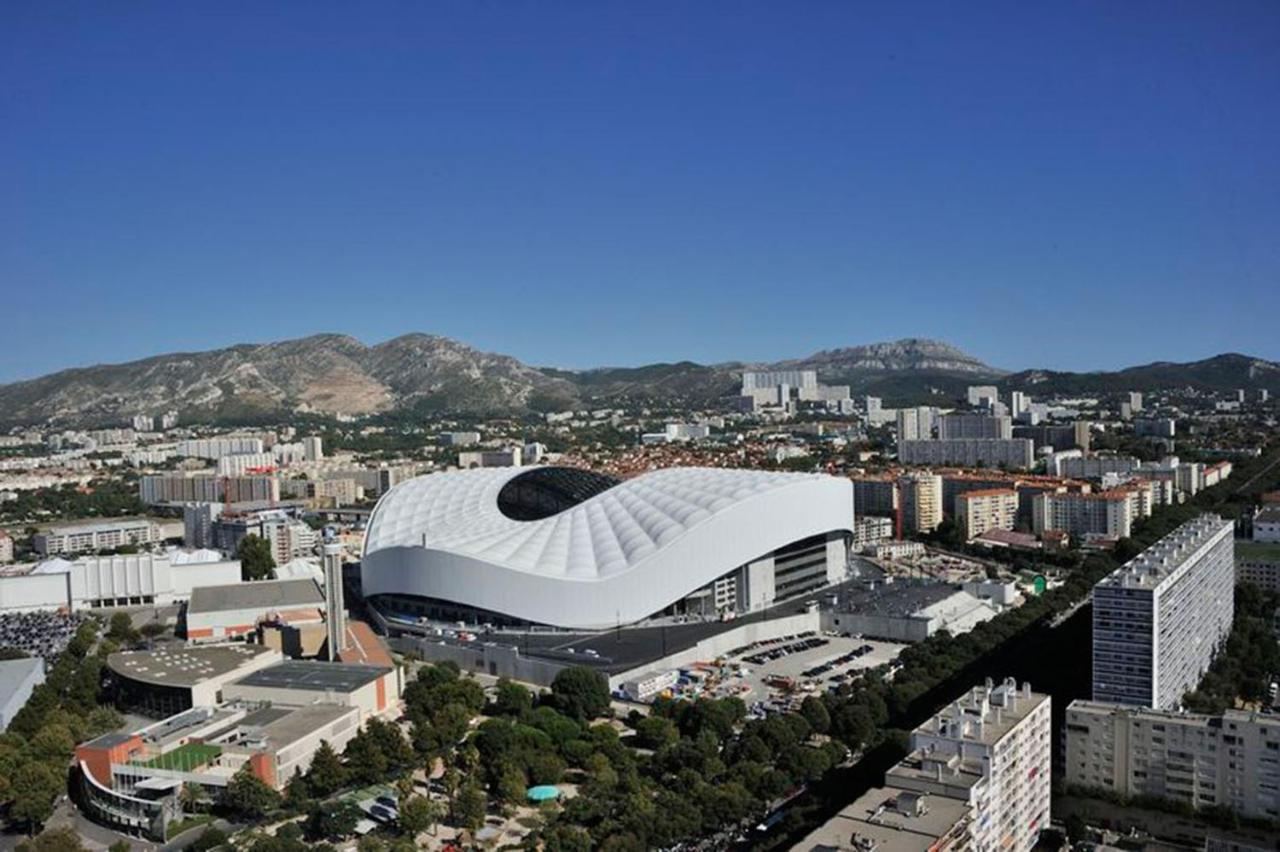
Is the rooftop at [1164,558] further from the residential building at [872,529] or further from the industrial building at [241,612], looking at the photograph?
the residential building at [872,529]

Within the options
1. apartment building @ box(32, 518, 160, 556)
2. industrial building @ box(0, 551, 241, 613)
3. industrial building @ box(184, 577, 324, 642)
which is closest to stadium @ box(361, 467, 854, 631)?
industrial building @ box(184, 577, 324, 642)

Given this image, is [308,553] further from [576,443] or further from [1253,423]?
[1253,423]

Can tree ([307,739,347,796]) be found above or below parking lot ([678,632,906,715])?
above

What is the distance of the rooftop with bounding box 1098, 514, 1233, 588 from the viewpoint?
18641mm

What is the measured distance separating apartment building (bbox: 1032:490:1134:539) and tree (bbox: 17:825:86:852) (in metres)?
34.5

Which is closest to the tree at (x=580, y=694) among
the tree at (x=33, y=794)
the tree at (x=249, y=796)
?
the tree at (x=249, y=796)

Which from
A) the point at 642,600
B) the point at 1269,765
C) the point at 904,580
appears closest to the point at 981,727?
the point at 1269,765

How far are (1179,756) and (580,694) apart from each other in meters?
9.82

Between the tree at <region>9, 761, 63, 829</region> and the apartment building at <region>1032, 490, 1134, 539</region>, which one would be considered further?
the apartment building at <region>1032, 490, 1134, 539</region>

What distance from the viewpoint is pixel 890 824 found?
1167 centimetres

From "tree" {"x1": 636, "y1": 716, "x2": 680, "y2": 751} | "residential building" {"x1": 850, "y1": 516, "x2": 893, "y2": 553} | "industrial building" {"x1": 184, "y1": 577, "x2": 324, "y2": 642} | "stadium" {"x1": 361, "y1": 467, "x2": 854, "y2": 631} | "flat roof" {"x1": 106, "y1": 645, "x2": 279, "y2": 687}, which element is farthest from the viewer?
"residential building" {"x1": 850, "y1": 516, "x2": 893, "y2": 553}

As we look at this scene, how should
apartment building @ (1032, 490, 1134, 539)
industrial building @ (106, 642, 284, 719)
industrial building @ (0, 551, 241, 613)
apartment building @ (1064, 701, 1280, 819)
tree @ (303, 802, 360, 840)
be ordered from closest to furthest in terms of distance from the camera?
1. tree @ (303, 802, 360, 840)
2. apartment building @ (1064, 701, 1280, 819)
3. industrial building @ (106, 642, 284, 719)
4. industrial building @ (0, 551, 241, 613)
5. apartment building @ (1032, 490, 1134, 539)

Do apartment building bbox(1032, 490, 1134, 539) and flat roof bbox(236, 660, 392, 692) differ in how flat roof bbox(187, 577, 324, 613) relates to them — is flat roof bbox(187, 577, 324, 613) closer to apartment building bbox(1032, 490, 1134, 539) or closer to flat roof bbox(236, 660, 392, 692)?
flat roof bbox(236, 660, 392, 692)

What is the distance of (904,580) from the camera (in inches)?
1251
